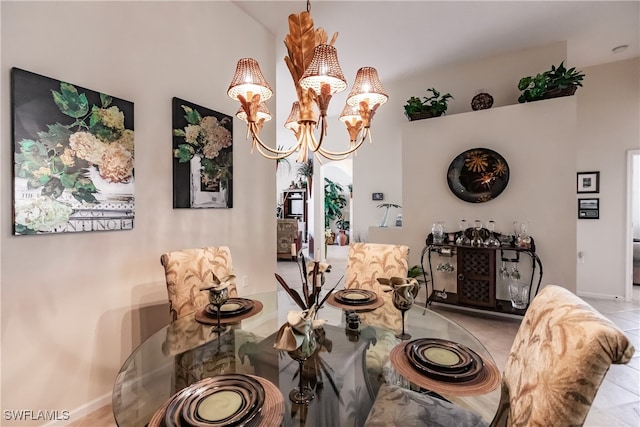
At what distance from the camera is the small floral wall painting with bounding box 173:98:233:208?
7.60 feet

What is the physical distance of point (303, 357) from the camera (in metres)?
0.96

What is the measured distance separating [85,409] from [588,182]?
586 centimetres

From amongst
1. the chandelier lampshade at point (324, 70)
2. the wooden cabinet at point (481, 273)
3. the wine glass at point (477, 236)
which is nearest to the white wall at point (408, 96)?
the wine glass at point (477, 236)

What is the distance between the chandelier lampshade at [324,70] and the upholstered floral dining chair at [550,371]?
Result: 4.16ft

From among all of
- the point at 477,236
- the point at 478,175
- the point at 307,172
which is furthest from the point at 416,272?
the point at 307,172

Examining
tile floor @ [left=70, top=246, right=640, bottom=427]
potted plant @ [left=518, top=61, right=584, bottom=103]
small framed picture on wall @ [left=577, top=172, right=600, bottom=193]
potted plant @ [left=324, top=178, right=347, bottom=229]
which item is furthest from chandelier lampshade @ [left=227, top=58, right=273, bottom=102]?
potted plant @ [left=324, top=178, right=347, bottom=229]

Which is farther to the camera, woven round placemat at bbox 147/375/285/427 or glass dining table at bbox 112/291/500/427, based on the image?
glass dining table at bbox 112/291/500/427

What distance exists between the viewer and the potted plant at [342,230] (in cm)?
936

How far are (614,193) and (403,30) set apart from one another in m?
3.55

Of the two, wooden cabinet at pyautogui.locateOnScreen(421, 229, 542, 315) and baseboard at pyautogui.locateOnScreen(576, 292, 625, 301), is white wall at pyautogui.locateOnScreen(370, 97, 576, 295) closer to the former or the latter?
wooden cabinet at pyautogui.locateOnScreen(421, 229, 542, 315)

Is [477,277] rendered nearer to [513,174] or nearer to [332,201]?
[513,174]

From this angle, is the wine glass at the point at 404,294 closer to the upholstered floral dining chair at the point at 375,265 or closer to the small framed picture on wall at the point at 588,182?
the upholstered floral dining chair at the point at 375,265

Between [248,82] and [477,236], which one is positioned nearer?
[248,82]

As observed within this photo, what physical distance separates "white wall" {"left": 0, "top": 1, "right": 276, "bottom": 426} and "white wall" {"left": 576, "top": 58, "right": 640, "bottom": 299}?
470cm
